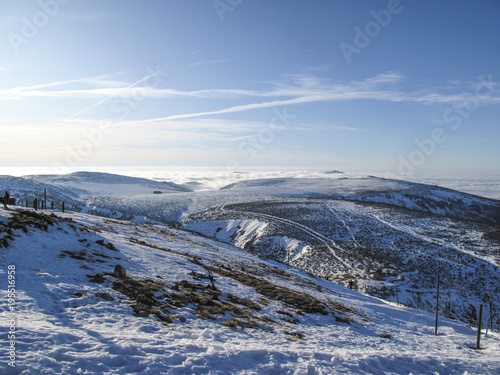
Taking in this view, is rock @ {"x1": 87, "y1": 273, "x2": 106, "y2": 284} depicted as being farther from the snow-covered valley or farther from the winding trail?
the winding trail

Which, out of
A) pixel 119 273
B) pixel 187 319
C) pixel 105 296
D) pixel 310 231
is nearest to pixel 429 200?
pixel 310 231

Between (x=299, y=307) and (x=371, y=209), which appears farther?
(x=371, y=209)

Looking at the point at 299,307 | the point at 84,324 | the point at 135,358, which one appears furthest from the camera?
the point at 299,307

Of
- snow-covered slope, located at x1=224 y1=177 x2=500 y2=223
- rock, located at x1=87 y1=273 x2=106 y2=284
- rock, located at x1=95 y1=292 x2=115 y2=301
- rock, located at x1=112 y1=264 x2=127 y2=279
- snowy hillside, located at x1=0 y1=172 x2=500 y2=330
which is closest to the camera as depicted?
rock, located at x1=95 y1=292 x2=115 y2=301

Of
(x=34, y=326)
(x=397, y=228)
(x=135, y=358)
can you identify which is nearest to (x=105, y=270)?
(x=34, y=326)

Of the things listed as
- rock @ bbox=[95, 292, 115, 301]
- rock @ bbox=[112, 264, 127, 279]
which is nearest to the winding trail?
rock @ bbox=[112, 264, 127, 279]

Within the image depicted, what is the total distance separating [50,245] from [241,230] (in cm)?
5127

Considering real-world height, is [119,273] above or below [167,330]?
above

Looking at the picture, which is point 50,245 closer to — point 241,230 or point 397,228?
point 241,230

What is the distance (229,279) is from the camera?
18.2m

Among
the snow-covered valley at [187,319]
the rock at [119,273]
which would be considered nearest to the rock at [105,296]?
the snow-covered valley at [187,319]

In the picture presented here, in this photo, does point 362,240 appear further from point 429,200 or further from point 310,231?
point 429,200

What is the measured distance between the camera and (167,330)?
355 inches

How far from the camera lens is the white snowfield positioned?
21.9 feet
